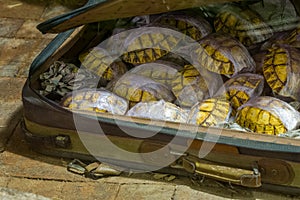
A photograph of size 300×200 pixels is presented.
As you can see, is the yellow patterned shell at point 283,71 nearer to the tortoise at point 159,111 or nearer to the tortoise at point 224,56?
the tortoise at point 224,56

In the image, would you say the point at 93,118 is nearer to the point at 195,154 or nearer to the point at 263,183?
the point at 195,154

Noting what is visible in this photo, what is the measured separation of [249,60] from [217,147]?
0.46 m

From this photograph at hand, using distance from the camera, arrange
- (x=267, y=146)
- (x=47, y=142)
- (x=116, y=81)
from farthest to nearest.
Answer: (x=116, y=81)
(x=47, y=142)
(x=267, y=146)

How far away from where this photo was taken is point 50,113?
6.49 ft

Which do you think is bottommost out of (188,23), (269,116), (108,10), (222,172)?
(222,172)

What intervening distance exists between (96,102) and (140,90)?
164 millimetres

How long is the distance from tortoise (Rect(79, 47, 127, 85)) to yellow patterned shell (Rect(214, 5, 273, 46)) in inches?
16.0

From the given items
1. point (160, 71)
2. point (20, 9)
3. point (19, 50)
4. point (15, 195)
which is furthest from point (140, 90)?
point (20, 9)

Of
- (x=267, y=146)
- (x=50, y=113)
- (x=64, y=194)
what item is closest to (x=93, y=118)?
(x=50, y=113)

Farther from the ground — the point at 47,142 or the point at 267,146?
the point at 267,146

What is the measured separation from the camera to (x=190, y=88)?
212cm

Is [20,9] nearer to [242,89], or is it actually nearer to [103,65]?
[103,65]

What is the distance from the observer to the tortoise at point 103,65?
2262 mm

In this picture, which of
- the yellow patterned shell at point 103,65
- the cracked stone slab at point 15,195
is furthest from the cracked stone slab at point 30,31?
the cracked stone slab at point 15,195
